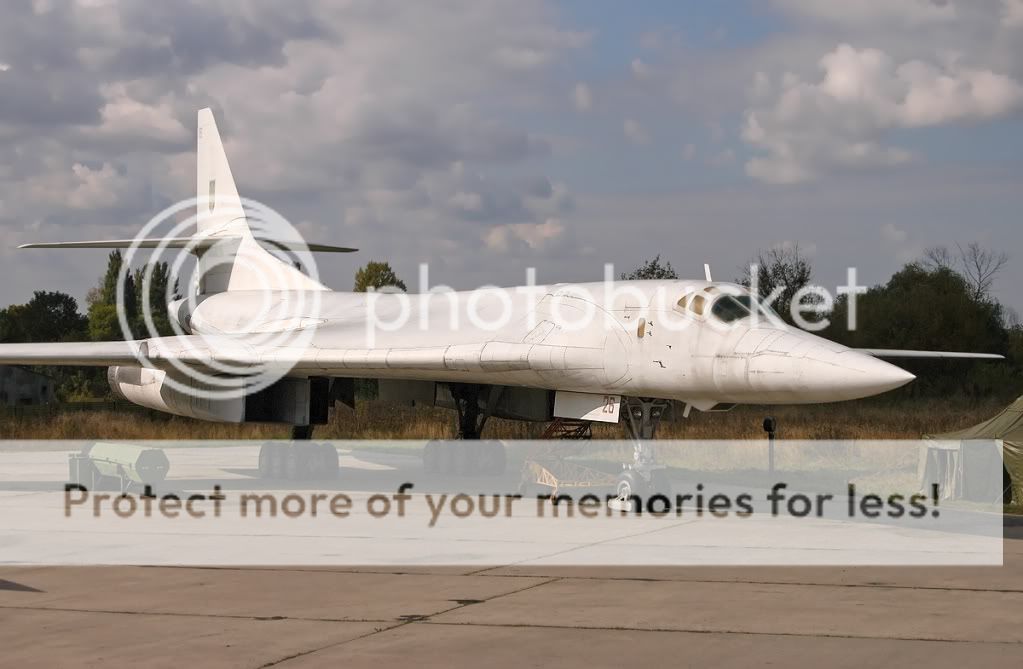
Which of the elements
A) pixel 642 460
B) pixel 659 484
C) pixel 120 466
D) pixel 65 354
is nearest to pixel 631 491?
pixel 642 460

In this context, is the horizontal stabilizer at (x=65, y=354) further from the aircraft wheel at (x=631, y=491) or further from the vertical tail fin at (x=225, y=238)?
the aircraft wheel at (x=631, y=491)

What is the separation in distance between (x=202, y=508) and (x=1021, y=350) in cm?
3475

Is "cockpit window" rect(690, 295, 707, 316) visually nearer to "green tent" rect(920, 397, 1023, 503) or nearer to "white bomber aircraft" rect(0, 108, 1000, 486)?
"white bomber aircraft" rect(0, 108, 1000, 486)

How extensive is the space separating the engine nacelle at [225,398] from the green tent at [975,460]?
28.1 ft

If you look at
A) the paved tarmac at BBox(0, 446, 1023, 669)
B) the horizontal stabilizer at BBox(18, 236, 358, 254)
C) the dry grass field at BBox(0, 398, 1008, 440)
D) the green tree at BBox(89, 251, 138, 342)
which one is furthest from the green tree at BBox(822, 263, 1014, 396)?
the green tree at BBox(89, 251, 138, 342)

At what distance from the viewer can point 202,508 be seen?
42.5 ft

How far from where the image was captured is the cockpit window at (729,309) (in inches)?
486

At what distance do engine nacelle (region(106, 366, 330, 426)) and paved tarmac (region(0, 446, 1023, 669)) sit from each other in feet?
24.9
